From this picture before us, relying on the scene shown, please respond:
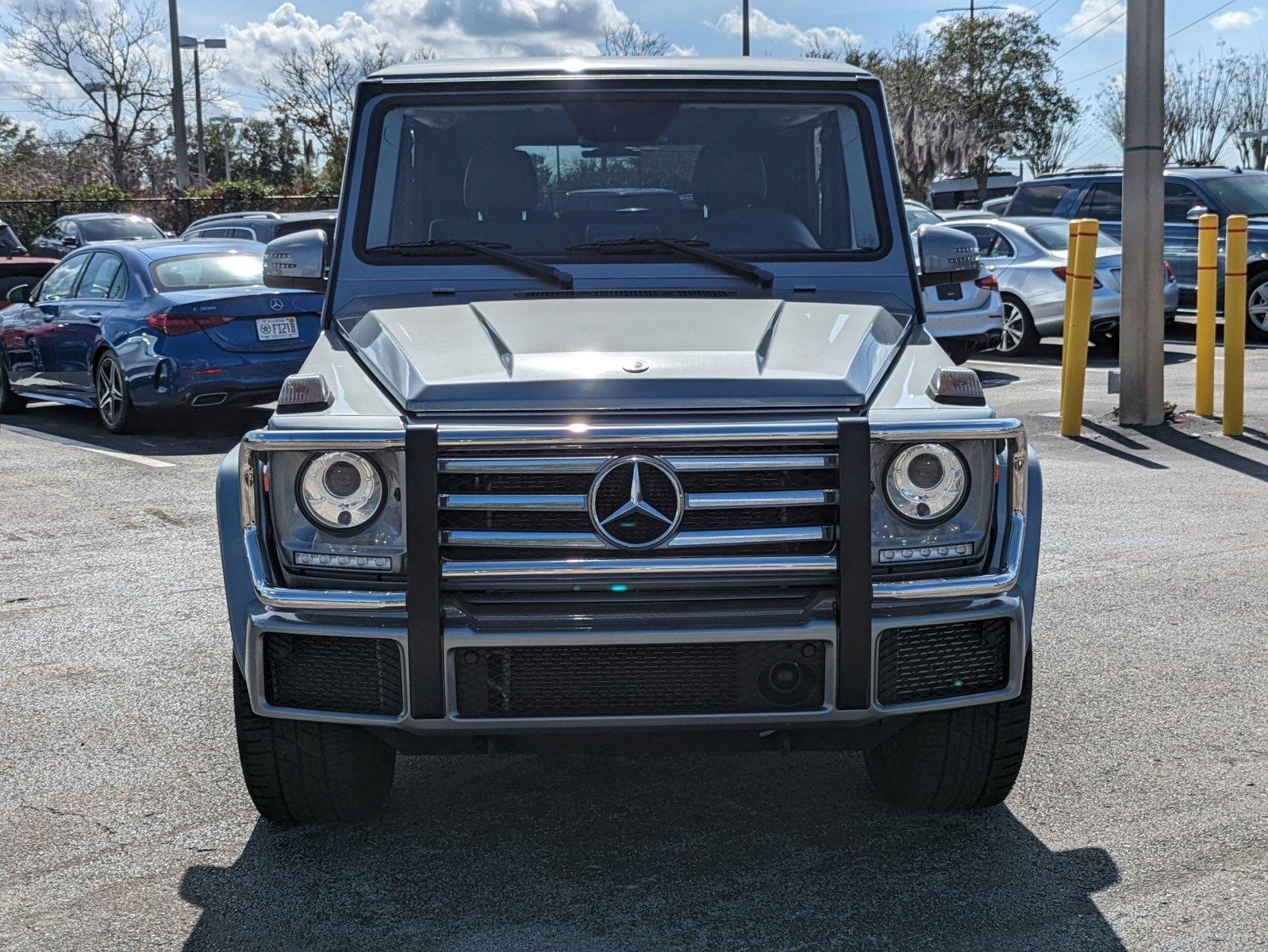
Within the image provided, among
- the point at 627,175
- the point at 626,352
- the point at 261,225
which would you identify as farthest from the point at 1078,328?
the point at 261,225

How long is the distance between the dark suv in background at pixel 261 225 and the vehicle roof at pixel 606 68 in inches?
497

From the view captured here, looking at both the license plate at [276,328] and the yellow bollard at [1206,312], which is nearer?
the yellow bollard at [1206,312]

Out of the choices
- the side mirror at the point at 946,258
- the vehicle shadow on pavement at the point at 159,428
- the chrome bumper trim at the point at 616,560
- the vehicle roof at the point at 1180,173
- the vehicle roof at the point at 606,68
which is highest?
the vehicle roof at the point at 1180,173

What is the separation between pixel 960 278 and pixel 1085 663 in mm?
1508

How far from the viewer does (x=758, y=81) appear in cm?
477

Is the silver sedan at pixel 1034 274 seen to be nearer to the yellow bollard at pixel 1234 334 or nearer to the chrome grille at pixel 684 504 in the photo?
the yellow bollard at pixel 1234 334

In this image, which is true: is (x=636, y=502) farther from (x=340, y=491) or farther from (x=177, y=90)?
(x=177, y=90)

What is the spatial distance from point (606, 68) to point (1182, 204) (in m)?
14.0

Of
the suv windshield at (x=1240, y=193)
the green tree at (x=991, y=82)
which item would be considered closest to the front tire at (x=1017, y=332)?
the suv windshield at (x=1240, y=193)

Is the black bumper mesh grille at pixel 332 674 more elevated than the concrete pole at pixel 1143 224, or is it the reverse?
the concrete pole at pixel 1143 224

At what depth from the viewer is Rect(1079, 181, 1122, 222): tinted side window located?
687 inches

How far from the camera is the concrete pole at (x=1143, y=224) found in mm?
10977

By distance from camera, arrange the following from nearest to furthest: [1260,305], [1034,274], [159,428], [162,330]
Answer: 1. [162,330]
2. [159,428]
3. [1034,274]
4. [1260,305]

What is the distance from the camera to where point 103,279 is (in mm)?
12273
